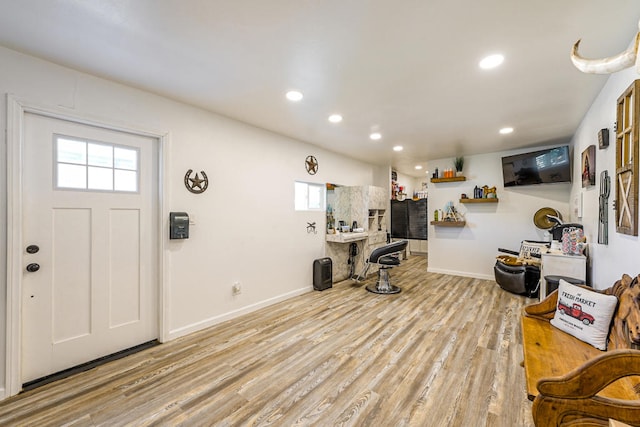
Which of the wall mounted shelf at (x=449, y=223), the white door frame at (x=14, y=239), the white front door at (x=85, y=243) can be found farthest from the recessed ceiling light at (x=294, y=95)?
the wall mounted shelf at (x=449, y=223)

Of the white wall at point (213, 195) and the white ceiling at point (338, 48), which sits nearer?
the white ceiling at point (338, 48)

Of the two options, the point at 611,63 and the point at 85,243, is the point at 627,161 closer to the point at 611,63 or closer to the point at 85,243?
the point at 611,63

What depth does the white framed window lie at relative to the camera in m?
2.22

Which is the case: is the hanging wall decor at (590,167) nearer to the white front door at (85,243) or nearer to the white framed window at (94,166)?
the white front door at (85,243)

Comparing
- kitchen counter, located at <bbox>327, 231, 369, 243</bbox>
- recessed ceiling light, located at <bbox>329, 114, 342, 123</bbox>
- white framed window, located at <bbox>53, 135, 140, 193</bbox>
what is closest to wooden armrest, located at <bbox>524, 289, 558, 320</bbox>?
recessed ceiling light, located at <bbox>329, 114, 342, 123</bbox>

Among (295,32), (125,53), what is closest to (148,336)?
(125,53)

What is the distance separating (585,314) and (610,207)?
1.09m

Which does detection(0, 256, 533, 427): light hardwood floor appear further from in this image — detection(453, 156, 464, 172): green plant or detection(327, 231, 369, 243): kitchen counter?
detection(453, 156, 464, 172): green plant

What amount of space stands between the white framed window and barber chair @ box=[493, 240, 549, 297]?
5.13 m

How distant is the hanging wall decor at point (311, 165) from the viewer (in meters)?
4.48

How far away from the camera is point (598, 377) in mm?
1042

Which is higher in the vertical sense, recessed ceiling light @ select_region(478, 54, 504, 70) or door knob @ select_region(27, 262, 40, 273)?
recessed ceiling light @ select_region(478, 54, 504, 70)

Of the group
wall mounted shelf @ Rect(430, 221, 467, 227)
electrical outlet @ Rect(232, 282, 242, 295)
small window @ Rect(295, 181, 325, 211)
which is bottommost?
electrical outlet @ Rect(232, 282, 242, 295)

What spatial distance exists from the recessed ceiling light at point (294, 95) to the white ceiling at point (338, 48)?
0.15m
